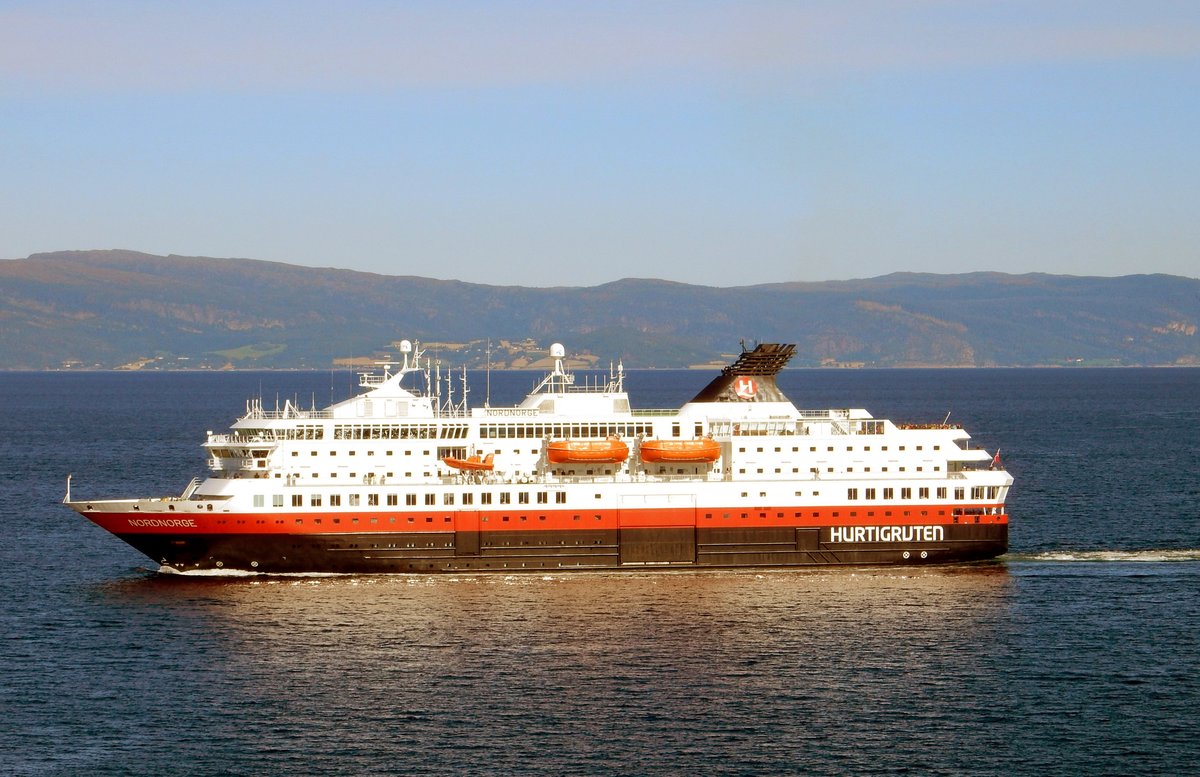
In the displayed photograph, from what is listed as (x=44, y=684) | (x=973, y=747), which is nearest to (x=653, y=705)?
(x=973, y=747)

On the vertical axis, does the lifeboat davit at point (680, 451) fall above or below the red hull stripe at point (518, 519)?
above

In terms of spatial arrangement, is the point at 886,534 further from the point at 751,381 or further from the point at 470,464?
the point at 470,464

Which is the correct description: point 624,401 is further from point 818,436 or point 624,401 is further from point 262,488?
point 262,488

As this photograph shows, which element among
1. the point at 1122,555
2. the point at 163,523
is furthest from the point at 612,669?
the point at 1122,555

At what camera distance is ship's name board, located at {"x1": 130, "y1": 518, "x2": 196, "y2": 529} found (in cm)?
5991

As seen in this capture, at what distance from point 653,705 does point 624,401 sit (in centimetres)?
2349

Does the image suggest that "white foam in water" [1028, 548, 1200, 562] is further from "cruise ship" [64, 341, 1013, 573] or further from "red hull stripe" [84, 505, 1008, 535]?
"red hull stripe" [84, 505, 1008, 535]

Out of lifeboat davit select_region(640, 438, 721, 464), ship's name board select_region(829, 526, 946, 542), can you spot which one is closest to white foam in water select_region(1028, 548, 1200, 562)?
ship's name board select_region(829, 526, 946, 542)

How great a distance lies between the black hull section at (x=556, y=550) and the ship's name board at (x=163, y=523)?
477 mm

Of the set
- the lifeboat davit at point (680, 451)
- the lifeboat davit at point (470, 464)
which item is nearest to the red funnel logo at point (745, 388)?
the lifeboat davit at point (680, 451)

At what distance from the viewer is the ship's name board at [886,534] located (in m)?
62.1

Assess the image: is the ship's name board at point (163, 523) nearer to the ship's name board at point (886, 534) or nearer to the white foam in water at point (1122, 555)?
the ship's name board at point (886, 534)

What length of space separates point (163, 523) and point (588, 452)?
17.3 m

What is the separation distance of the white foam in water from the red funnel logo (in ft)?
45.5
